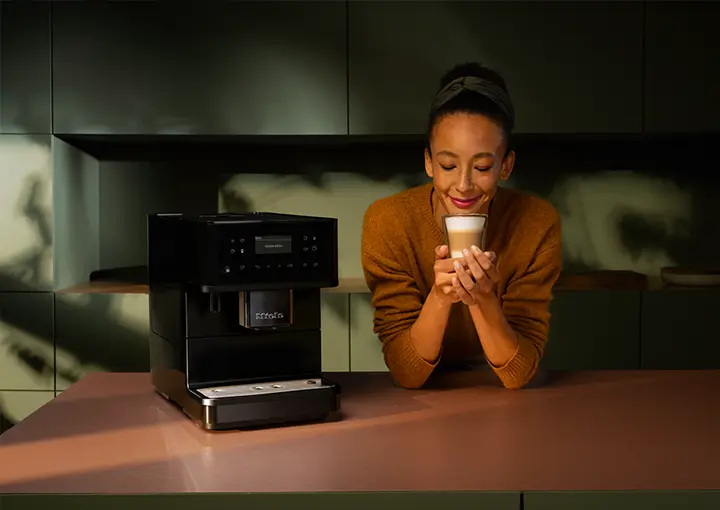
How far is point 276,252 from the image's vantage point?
1.48 m

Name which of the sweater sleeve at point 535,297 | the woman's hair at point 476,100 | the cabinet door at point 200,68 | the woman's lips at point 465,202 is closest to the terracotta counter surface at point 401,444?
the sweater sleeve at point 535,297

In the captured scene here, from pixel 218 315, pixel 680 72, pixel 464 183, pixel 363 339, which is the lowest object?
pixel 363 339

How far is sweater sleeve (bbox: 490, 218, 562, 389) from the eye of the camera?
72.1 inches

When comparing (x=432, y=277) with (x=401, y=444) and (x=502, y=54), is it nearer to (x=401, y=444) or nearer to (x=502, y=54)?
(x=401, y=444)

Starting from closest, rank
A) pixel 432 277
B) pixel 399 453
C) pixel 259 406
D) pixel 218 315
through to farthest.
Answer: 1. pixel 399 453
2. pixel 259 406
3. pixel 218 315
4. pixel 432 277

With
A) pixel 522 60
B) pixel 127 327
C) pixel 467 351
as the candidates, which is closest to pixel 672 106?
pixel 522 60

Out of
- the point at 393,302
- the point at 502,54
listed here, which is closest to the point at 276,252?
the point at 393,302

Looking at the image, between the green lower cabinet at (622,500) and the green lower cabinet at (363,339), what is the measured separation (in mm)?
2210

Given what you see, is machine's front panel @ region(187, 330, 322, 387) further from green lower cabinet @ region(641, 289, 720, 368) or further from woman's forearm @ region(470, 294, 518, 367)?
green lower cabinet @ region(641, 289, 720, 368)

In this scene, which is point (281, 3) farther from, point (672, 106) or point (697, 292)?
point (697, 292)

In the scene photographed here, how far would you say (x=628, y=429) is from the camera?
1.42m

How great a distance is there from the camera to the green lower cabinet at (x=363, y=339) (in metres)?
3.34

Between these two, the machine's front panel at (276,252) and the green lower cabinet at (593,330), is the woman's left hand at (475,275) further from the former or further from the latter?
the green lower cabinet at (593,330)

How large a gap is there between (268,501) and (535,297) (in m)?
0.89
